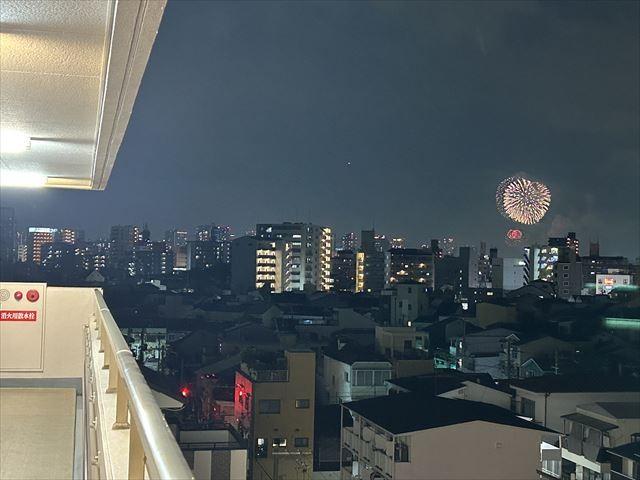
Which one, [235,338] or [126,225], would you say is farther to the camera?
[126,225]

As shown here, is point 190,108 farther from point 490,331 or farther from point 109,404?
point 109,404

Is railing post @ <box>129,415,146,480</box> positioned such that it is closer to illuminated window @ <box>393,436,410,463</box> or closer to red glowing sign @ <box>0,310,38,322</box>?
red glowing sign @ <box>0,310,38,322</box>

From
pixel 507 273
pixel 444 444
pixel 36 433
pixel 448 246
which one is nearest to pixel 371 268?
pixel 448 246

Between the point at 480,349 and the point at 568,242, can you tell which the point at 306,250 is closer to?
the point at 568,242

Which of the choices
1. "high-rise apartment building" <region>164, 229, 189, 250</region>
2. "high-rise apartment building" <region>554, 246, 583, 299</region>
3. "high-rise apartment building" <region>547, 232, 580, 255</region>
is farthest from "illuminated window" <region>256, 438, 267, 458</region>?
"high-rise apartment building" <region>164, 229, 189, 250</region>

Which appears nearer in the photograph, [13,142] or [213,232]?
[13,142]

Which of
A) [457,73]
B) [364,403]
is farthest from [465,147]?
[364,403]

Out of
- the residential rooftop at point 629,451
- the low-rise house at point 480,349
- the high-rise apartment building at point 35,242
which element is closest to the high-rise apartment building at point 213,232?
the low-rise house at point 480,349
